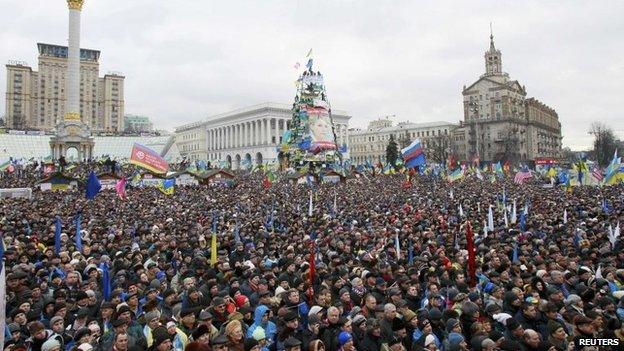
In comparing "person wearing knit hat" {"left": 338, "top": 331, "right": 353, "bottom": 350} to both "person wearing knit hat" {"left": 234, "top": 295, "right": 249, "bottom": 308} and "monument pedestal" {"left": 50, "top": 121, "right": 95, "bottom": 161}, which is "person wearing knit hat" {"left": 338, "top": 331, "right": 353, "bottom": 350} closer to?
"person wearing knit hat" {"left": 234, "top": 295, "right": 249, "bottom": 308}

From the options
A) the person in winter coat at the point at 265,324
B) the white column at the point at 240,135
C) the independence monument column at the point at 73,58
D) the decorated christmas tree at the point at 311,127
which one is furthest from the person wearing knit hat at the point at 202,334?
the white column at the point at 240,135

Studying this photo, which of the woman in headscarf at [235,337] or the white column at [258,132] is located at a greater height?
the white column at [258,132]

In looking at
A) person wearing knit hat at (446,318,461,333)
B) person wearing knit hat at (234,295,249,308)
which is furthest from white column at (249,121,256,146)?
person wearing knit hat at (446,318,461,333)

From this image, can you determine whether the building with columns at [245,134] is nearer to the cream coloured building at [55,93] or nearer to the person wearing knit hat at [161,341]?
the cream coloured building at [55,93]

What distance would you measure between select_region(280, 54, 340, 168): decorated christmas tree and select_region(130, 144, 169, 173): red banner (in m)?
24.0

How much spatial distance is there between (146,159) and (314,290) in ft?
56.9

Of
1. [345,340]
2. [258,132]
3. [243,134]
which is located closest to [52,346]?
[345,340]

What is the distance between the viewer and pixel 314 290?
786cm

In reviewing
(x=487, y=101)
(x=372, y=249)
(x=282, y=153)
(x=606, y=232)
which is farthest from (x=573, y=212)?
(x=487, y=101)

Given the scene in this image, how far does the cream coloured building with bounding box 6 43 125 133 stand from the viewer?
126 m

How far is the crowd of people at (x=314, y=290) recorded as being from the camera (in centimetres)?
525

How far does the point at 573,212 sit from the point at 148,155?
703 inches

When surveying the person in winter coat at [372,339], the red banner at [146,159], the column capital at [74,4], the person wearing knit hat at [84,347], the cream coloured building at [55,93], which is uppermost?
the cream coloured building at [55,93]

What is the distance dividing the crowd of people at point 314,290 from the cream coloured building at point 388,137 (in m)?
82.6
